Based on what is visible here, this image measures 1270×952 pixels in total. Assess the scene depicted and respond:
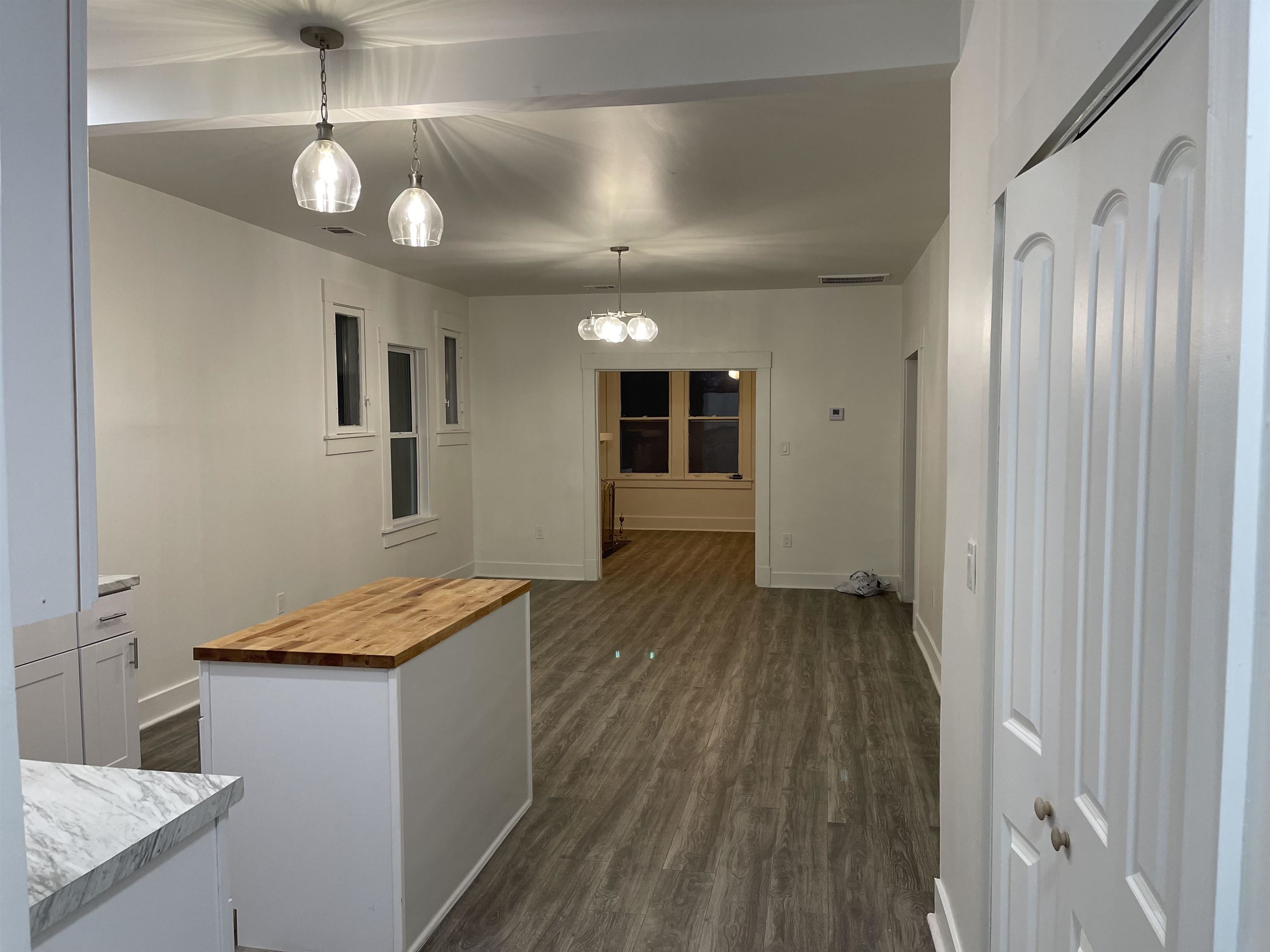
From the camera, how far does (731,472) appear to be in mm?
11117

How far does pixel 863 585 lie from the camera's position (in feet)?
23.8

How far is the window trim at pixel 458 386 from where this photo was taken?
741cm

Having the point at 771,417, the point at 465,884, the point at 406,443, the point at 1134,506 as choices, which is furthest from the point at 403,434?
the point at 1134,506

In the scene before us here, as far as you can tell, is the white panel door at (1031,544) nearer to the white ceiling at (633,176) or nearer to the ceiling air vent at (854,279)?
the white ceiling at (633,176)

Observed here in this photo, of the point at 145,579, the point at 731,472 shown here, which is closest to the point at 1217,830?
the point at 145,579

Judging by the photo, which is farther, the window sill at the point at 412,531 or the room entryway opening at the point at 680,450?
the room entryway opening at the point at 680,450

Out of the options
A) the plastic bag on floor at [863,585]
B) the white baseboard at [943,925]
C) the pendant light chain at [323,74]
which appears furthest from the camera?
the plastic bag on floor at [863,585]

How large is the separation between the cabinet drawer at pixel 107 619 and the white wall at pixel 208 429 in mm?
491

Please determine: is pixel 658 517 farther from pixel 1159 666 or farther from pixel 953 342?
pixel 1159 666

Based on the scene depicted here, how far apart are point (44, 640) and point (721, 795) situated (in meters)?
2.57

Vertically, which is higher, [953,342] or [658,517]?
[953,342]

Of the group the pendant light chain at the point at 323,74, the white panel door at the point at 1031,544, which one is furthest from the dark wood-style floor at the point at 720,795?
the pendant light chain at the point at 323,74

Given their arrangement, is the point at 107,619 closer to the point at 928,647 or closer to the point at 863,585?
the point at 928,647

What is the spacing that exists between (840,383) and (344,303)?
4103 millimetres
